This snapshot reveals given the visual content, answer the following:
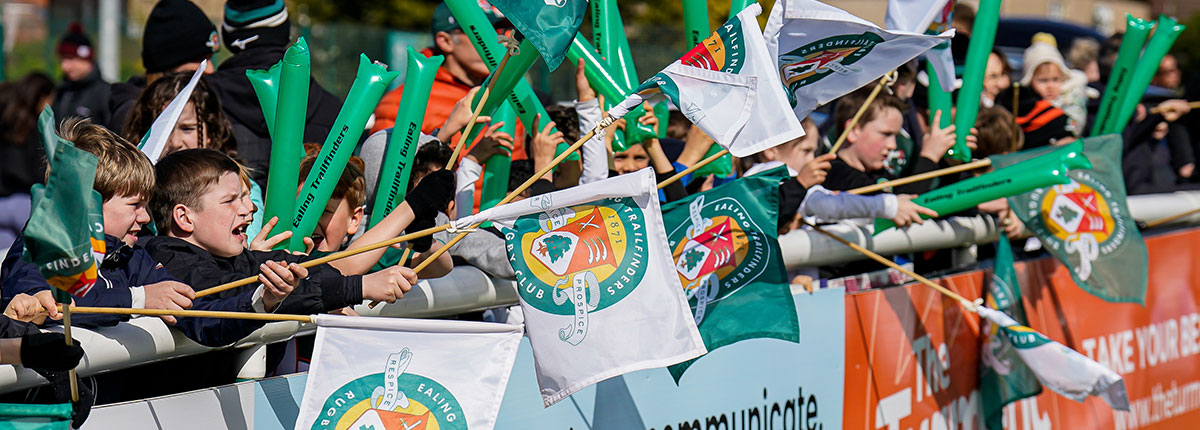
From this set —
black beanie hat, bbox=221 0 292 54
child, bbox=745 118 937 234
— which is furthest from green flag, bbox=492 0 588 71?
black beanie hat, bbox=221 0 292 54

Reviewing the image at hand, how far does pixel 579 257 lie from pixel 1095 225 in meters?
2.92

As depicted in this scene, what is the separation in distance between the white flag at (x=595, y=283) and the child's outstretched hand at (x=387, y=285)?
0.89 feet

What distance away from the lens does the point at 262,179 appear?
424 cm

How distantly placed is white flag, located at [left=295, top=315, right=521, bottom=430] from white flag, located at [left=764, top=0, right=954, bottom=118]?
1.02m

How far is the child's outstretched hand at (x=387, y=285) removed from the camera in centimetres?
263

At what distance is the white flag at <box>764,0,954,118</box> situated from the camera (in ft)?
10.5

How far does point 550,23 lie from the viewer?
3096 millimetres

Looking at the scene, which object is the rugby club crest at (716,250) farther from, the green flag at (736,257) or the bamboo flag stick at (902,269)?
the bamboo flag stick at (902,269)

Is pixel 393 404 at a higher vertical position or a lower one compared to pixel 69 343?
lower

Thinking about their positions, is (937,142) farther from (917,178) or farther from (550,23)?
(550,23)

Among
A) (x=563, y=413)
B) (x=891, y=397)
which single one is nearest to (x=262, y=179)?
(x=563, y=413)

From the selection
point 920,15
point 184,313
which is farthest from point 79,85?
point 184,313

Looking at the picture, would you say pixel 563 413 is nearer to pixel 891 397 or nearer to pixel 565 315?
pixel 565 315

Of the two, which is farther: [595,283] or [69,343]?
[595,283]
